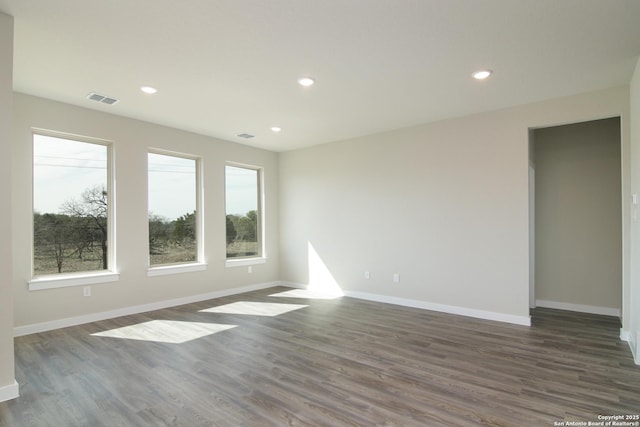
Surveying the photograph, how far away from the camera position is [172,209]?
218 inches

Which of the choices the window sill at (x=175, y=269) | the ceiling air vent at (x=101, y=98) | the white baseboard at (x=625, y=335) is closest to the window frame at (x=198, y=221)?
the window sill at (x=175, y=269)

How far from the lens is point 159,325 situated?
4320 millimetres

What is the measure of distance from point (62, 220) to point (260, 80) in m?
3.22

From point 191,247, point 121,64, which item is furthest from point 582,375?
point 191,247

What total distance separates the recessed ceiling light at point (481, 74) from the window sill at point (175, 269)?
479 centimetres

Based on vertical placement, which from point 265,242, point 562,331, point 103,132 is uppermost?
point 103,132

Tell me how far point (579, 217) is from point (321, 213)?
158 inches

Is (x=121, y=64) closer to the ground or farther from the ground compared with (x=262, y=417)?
farther from the ground

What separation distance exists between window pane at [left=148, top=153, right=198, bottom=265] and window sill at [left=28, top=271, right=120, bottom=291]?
2.23 ft

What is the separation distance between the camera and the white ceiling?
2.41 m

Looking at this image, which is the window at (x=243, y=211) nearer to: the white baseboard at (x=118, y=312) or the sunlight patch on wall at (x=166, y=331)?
the white baseboard at (x=118, y=312)

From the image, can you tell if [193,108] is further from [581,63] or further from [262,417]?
[581,63]

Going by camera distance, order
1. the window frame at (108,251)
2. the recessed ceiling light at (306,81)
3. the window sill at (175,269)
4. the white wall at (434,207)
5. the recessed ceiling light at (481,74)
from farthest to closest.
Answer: the window sill at (175,269) → the white wall at (434,207) → the window frame at (108,251) → the recessed ceiling light at (306,81) → the recessed ceiling light at (481,74)

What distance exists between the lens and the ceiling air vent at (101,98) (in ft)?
13.1
